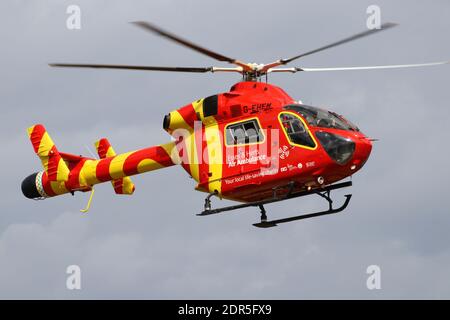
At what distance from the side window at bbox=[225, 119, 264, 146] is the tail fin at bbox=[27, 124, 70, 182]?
6816 mm

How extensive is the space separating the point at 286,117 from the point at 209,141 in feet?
8.43

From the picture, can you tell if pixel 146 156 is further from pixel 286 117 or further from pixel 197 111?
pixel 286 117

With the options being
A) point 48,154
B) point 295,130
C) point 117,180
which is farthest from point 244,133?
point 48,154

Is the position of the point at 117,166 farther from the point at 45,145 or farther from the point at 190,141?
the point at 45,145

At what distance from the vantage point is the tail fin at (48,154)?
37.8m

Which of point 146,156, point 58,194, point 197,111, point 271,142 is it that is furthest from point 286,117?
point 58,194

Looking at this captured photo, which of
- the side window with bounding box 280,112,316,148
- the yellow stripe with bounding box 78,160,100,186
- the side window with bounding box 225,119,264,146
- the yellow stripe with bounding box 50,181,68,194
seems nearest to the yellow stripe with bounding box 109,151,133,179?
the yellow stripe with bounding box 78,160,100,186

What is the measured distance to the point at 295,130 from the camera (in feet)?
106

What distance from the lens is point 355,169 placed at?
3219 cm

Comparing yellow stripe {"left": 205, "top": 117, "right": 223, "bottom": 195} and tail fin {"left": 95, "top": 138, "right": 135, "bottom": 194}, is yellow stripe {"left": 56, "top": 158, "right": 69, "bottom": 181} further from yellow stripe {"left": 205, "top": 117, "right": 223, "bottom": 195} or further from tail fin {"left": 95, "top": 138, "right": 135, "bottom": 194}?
yellow stripe {"left": 205, "top": 117, "right": 223, "bottom": 195}

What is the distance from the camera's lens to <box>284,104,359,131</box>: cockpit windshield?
106ft

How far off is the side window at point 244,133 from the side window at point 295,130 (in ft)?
2.55

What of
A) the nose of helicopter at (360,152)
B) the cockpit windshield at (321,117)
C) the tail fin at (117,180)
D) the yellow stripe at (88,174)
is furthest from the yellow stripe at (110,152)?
the nose of helicopter at (360,152)

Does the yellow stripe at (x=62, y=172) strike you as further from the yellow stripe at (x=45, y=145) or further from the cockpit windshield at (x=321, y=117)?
the cockpit windshield at (x=321, y=117)
